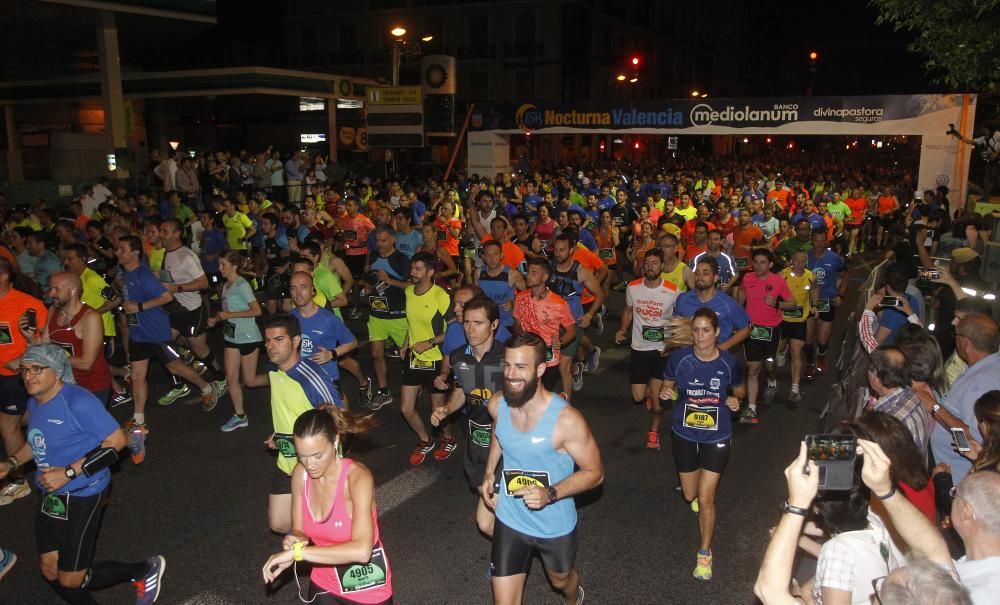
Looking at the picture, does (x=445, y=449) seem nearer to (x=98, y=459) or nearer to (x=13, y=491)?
(x=98, y=459)

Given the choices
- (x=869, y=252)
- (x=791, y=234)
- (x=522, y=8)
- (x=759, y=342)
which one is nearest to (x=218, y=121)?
(x=522, y=8)

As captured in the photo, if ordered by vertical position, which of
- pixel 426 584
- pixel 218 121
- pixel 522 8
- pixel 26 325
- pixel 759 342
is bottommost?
pixel 426 584

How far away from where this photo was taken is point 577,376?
9.18 m

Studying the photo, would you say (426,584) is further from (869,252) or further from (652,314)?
(869,252)

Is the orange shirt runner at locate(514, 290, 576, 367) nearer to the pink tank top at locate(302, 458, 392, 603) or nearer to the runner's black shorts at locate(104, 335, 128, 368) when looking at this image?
the pink tank top at locate(302, 458, 392, 603)

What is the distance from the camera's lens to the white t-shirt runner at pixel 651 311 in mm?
7355

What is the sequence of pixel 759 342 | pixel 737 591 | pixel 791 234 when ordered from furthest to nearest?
pixel 791 234
pixel 759 342
pixel 737 591

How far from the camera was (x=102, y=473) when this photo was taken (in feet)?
14.3

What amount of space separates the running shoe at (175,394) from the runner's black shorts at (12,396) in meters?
2.30

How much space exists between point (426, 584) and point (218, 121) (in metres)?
48.2

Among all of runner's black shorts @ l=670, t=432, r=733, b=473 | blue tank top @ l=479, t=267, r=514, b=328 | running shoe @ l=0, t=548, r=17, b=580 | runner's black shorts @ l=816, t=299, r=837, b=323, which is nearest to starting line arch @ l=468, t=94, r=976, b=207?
runner's black shorts @ l=816, t=299, r=837, b=323

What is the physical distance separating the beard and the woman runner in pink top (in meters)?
0.77

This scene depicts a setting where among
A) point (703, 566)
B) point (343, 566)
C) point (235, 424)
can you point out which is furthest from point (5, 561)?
point (703, 566)

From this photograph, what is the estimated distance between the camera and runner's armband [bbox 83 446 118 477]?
4.16 meters
